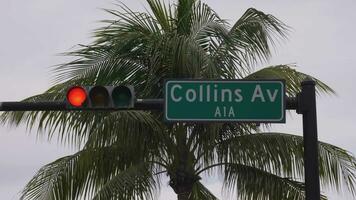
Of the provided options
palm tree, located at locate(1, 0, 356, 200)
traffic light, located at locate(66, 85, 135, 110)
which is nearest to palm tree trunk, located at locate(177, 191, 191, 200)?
palm tree, located at locate(1, 0, 356, 200)

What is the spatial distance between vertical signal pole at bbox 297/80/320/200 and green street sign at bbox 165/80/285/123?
29cm

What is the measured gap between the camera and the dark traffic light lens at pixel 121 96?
38.2 feet

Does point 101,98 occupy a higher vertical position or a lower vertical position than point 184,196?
higher

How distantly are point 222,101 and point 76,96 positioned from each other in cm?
194

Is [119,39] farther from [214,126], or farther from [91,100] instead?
[91,100]

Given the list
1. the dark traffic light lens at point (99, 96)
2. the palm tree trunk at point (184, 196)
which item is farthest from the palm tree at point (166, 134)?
the dark traffic light lens at point (99, 96)

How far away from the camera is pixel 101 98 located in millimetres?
11664

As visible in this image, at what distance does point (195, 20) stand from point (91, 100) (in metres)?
6.12

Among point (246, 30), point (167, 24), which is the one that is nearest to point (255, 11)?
point (246, 30)

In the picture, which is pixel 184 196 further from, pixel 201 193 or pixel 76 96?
pixel 76 96

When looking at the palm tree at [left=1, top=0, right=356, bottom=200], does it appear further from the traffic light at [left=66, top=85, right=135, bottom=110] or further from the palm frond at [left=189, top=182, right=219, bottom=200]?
the traffic light at [left=66, top=85, right=135, bottom=110]

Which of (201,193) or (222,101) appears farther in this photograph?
(201,193)

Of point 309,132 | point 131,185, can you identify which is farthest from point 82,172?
point 309,132

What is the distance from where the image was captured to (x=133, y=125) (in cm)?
1578
